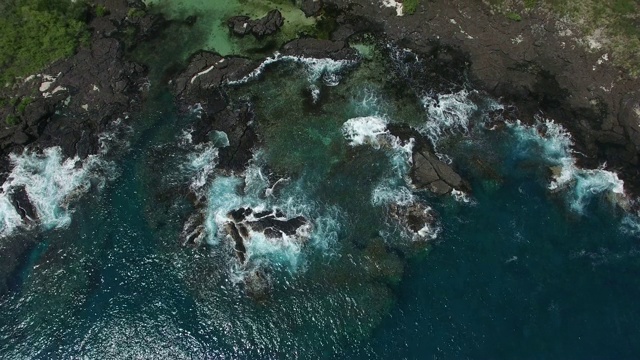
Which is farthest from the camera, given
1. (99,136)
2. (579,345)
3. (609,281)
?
(99,136)

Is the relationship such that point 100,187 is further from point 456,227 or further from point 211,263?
point 456,227

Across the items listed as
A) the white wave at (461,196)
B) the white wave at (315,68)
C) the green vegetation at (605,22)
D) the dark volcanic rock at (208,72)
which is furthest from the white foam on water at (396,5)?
the white wave at (461,196)

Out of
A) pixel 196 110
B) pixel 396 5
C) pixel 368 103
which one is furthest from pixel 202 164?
pixel 396 5

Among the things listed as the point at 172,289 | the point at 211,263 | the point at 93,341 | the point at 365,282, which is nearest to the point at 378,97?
the point at 365,282

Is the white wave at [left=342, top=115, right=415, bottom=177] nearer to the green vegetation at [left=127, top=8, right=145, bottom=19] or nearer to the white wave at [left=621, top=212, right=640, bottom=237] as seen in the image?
the white wave at [left=621, top=212, right=640, bottom=237]

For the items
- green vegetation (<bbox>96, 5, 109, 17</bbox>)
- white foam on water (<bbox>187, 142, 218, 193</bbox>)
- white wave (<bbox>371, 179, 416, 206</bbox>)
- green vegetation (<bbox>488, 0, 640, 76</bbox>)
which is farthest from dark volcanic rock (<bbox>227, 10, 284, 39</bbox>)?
green vegetation (<bbox>488, 0, 640, 76</bbox>)

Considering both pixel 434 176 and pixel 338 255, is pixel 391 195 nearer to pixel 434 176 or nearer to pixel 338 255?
pixel 434 176

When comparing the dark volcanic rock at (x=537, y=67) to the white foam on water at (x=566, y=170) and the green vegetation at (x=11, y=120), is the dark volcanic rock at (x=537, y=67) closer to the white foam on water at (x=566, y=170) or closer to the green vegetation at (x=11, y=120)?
the white foam on water at (x=566, y=170)
